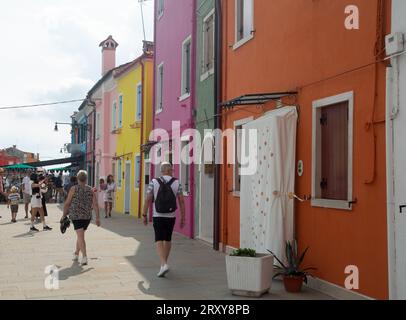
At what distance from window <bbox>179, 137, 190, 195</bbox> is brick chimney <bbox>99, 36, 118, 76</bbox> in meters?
19.1

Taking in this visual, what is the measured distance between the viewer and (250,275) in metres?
7.14

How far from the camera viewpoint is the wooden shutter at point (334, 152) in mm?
7438

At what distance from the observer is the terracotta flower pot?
756cm

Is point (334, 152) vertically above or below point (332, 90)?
below

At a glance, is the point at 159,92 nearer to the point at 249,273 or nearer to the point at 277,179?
the point at 277,179

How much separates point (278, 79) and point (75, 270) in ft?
15.9

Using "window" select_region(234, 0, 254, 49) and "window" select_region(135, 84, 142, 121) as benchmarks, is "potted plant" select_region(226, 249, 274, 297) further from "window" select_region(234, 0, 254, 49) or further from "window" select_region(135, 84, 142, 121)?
"window" select_region(135, 84, 142, 121)

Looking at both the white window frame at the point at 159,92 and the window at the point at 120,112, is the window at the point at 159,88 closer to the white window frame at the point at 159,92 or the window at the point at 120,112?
the white window frame at the point at 159,92

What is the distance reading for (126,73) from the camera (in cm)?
2420

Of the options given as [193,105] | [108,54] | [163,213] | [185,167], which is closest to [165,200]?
[163,213]

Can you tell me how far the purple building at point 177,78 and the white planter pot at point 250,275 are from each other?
7.06 meters

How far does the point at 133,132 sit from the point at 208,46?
9980mm

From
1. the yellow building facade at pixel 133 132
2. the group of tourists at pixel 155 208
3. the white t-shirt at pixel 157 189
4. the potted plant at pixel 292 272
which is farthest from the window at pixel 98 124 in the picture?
the potted plant at pixel 292 272
